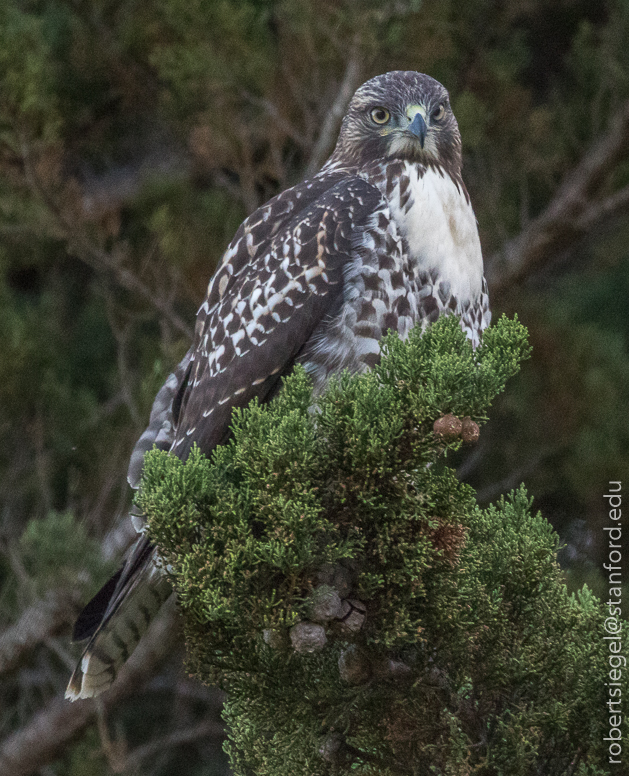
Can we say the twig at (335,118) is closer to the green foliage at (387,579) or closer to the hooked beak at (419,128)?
the hooked beak at (419,128)

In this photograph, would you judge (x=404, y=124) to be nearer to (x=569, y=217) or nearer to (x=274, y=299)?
(x=274, y=299)

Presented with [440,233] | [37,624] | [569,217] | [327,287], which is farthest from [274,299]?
[569,217]

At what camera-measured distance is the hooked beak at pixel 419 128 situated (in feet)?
9.12

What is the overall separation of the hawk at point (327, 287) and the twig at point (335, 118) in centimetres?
142

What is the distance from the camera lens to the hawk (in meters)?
2.53

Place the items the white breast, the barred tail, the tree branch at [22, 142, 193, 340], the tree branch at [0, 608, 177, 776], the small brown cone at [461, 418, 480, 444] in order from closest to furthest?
the small brown cone at [461, 418, 480, 444] → the barred tail → the white breast → the tree branch at [22, 142, 193, 340] → the tree branch at [0, 608, 177, 776]

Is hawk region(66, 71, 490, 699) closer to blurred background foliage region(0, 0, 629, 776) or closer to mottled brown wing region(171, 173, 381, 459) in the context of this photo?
mottled brown wing region(171, 173, 381, 459)

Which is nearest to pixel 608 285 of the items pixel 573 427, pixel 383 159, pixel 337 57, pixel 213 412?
pixel 573 427

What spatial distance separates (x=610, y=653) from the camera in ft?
6.82

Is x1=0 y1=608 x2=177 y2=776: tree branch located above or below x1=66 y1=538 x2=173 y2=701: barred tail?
below

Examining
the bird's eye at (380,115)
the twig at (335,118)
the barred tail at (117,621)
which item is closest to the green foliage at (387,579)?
the barred tail at (117,621)

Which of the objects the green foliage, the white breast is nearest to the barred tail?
the green foliage

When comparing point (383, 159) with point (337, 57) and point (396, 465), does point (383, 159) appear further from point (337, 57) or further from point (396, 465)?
point (337, 57)

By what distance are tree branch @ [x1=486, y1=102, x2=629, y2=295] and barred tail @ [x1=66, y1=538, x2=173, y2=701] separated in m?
2.76
